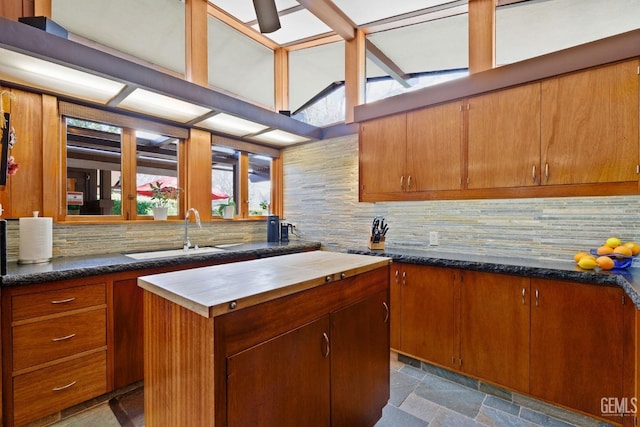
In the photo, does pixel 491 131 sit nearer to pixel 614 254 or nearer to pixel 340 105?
pixel 614 254

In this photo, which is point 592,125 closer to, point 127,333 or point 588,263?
point 588,263

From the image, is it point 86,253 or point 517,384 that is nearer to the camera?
point 517,384

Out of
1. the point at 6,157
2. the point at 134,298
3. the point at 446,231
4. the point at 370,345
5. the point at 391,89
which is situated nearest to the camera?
the point at 370,345

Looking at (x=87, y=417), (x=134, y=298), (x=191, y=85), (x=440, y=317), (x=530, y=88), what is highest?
(x=191, y=85)

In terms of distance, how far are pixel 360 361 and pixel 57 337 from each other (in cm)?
184

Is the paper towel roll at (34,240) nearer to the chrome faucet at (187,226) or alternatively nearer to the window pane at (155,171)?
the window pane at (155,171)

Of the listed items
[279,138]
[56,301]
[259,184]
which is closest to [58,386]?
[56,301]

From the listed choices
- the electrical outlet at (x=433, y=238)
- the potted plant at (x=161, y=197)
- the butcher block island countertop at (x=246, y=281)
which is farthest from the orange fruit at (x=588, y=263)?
the potted plant at (x=161, y=197)

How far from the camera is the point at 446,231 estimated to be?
2717 mm

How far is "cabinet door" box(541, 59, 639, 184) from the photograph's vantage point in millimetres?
1758

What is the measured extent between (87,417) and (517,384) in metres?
2.82

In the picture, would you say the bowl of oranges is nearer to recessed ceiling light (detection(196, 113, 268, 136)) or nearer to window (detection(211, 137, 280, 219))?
recessed ceiling light (detection(196, 113, 268, 136))

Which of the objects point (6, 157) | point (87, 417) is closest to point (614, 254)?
point (87, 417)

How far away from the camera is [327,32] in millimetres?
3234
